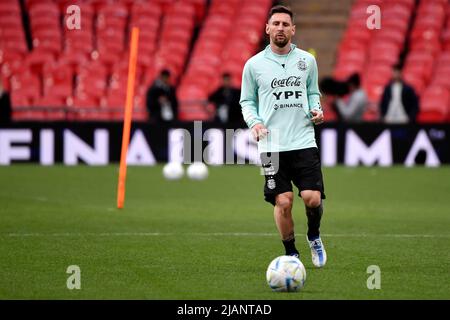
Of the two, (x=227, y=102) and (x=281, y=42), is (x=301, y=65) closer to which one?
(x=281, y=42)

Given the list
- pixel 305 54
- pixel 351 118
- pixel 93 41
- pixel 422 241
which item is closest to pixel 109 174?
pixel 351 118

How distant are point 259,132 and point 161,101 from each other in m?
15.4

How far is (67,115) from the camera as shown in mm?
26000

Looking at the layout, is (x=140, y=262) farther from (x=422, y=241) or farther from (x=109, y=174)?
(x=109, y=174)

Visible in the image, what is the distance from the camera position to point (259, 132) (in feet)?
30.4

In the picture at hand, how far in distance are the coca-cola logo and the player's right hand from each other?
0.45 metres

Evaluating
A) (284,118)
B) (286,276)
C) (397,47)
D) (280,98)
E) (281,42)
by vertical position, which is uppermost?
(397,47)

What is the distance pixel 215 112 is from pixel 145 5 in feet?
21.4

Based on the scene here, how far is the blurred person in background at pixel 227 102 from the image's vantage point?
80.3 feet

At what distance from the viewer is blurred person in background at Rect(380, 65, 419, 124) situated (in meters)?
23.9

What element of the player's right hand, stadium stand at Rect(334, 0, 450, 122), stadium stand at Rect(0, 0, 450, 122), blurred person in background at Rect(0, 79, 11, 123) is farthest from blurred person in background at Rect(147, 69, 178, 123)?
the player's right hand

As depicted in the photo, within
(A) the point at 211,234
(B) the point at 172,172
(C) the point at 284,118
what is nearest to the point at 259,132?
(C) the point at 284,118

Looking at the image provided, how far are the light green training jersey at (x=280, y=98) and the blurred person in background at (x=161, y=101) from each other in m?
14.5

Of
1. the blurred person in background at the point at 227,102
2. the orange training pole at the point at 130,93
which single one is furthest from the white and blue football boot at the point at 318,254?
the blurred person in background at the point at 227,102
